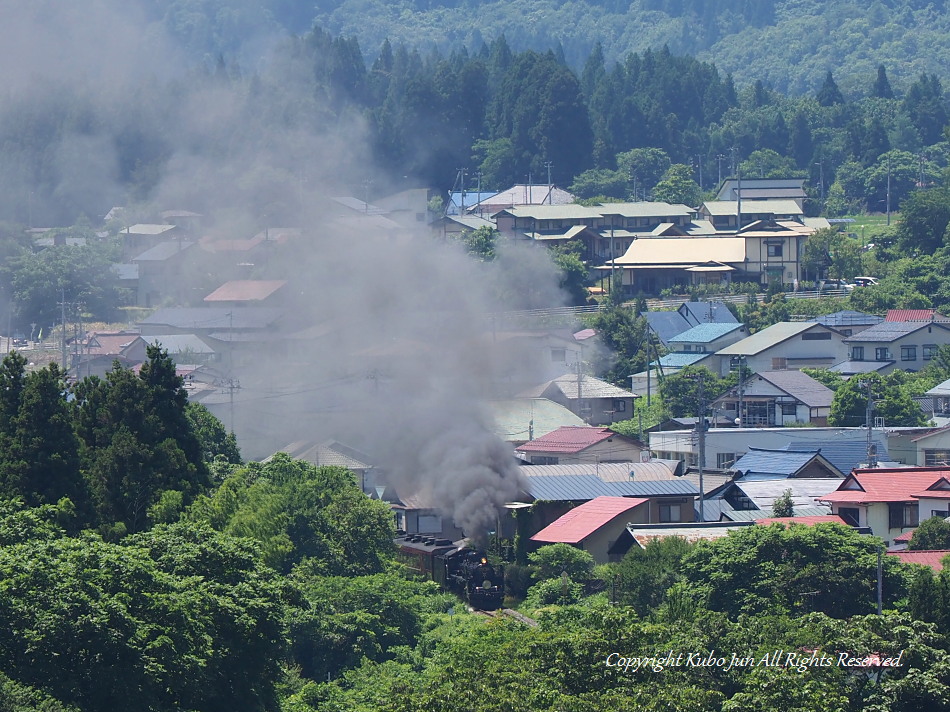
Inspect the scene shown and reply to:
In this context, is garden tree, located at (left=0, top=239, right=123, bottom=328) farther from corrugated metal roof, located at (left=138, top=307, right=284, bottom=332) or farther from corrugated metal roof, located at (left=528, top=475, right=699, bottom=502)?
corrugated metal roof, located at (left=528, top=475, right=699, bottom=502)

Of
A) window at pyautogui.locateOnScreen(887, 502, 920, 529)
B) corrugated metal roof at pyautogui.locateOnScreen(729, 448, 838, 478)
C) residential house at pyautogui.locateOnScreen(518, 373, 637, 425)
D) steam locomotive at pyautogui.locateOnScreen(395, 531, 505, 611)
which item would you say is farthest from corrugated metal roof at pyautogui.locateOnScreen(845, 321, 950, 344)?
steam locomotive at pyautogui.locateOnScreen(395, 531, 505, 611)

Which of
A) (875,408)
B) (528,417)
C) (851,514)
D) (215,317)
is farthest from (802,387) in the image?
(215,317)

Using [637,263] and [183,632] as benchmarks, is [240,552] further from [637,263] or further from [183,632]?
[637,263]

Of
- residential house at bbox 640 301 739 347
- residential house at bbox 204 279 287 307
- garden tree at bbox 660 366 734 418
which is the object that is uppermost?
residential house at bbox 204 279 287 307

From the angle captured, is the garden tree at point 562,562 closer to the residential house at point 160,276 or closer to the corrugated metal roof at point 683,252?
the corrugated metal roof at point 683,252

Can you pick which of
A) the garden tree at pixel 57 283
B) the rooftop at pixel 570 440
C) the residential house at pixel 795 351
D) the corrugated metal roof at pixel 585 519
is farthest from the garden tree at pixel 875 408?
the garden tree at pixel 57 283
